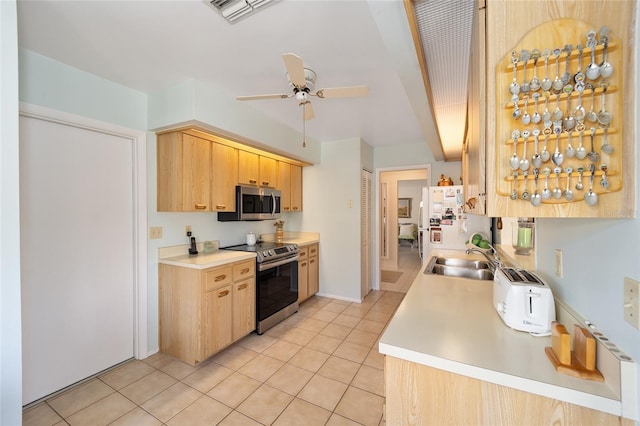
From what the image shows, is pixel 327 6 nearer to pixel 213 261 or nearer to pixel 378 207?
pixel 213 261

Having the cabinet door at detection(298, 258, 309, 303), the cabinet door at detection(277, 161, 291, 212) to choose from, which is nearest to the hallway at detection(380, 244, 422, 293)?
the cabinet door at detection(298, 258, 309, 303)

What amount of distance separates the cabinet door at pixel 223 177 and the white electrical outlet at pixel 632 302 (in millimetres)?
2775

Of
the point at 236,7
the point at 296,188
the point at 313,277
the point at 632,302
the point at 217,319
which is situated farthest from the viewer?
the point at 296,188

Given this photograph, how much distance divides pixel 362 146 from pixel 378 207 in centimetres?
111

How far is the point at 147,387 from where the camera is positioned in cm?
202

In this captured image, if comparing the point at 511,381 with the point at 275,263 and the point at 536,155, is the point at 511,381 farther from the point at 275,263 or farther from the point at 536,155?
the point at 275,263

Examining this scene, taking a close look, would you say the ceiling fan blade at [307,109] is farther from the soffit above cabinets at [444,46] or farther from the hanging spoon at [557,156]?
the hanging spoon at [557,156]

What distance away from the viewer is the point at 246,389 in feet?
6.52

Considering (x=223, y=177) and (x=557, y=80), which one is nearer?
(x=557, y=80)

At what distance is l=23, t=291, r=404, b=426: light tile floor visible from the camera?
1.72m

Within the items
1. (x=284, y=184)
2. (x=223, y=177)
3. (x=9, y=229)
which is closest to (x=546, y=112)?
(x=9, y=229)

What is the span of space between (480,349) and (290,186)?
329 centimetres

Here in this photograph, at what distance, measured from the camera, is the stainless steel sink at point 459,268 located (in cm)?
223

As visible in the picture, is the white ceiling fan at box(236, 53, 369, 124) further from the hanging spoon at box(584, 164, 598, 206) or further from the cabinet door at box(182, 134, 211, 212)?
the hanging spoon at box(584, 164, 598, 206)
